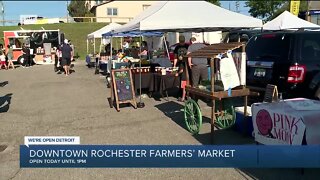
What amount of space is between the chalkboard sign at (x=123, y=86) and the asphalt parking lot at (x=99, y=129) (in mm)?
349

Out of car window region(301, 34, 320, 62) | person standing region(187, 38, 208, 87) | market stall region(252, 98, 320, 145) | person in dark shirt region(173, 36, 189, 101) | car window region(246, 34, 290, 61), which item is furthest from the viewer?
person in dark shirt region(173, 36, 189, 101)

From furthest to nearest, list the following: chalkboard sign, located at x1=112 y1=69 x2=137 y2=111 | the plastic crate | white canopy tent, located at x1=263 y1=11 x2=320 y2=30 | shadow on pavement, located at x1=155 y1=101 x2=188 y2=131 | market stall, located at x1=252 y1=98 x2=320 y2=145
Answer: white canopy tent, located at x1=263 y1=11 x2=320 y2=30 → chalkboard sign, located at x1=112 y1=69 x2=137 y2=111 → shadow on pavement, located at x1=155 y1=101 x2=188 y2=131 → the plastic crate → market stall, located at x1=252 y1=98 x2=320 y2=145

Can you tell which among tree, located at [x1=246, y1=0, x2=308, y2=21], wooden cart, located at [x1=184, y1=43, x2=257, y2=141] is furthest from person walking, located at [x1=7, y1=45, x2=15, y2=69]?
tree, located at [x1=246, y1=0, x2=308, y2=21]

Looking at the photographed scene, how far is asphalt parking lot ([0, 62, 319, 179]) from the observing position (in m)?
5.15

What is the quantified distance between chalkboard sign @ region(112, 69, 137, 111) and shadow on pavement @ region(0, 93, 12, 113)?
A: 122 inches

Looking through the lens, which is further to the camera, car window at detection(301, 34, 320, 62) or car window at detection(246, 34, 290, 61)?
car window at detection(246, 34, 290, 61)

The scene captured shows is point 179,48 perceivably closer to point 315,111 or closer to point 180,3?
point 180,3

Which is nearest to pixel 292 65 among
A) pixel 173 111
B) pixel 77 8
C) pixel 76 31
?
pixel 173 111

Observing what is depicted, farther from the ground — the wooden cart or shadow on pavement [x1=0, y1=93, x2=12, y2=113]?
the wooden cart

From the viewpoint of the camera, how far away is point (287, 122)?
4957 millimetres

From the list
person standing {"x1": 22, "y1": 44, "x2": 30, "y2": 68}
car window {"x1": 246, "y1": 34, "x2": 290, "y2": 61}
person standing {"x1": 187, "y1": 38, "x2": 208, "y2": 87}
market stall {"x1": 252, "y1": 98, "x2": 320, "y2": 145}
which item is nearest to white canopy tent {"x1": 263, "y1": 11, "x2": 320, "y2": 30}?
person standing {"x1": 187, "y1": 38, "x2": 208, "y2": 87}

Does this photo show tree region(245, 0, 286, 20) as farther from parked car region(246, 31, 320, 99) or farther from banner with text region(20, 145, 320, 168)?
banner with text region(20, 145, 320, 168)

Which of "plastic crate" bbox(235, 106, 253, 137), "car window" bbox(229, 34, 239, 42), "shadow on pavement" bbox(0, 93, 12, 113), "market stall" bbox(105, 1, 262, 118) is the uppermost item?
"market stall" bbox(105, 1, 262, 118)

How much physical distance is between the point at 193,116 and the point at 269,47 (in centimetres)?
209
